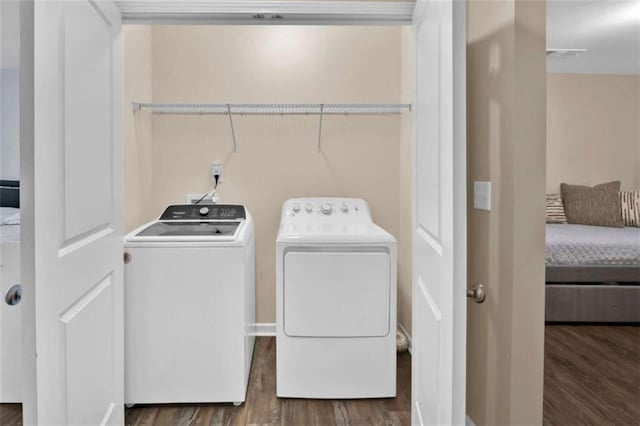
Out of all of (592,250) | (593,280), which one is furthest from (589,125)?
(593,280)

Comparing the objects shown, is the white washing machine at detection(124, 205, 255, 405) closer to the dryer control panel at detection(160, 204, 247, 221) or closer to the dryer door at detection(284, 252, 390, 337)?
the dryer door at detection(284, 252, 390, 337)

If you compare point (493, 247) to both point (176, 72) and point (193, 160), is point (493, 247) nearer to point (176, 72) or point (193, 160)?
point (193, 160)

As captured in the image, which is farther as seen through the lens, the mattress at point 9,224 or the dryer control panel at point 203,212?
the dryer control panel at point 203,212

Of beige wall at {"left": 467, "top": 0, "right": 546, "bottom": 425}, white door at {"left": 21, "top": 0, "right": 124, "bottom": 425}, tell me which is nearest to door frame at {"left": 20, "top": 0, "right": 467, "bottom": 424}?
white door at {"left": 21, "top": 0, "right": 124, "bottom": 425}

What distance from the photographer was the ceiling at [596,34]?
123 inches

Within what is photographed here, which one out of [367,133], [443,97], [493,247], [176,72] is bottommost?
[493,247]

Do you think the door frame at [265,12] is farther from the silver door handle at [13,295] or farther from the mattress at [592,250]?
the mattress at [592,250]

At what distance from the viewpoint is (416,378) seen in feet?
5.76

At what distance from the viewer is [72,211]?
4.06ft

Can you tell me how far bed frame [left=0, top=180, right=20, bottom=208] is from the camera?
108 centimetres

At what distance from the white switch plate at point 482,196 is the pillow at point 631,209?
12.2ft

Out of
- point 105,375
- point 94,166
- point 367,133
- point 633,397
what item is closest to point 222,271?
point 105,375

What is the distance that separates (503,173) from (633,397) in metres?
1.71

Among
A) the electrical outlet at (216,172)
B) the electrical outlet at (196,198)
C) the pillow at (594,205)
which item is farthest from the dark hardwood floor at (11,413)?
the pillow at (594,205)
